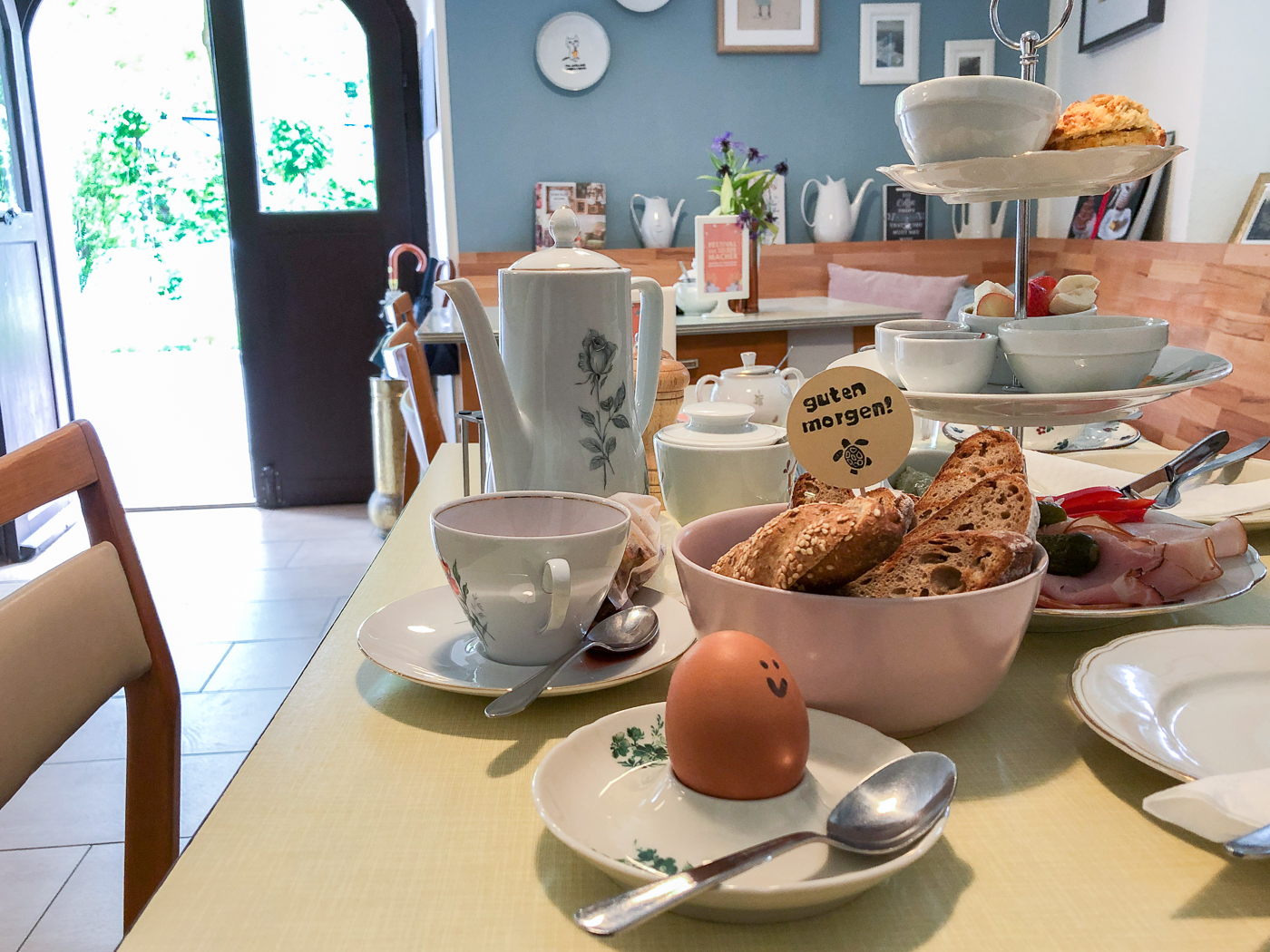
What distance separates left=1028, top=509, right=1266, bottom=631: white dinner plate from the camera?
0.64m

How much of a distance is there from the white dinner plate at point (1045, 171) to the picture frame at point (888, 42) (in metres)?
3.65

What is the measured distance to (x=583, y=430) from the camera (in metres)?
0.85

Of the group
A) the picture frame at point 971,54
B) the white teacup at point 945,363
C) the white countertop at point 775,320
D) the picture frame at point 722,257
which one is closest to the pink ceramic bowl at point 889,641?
the white teacup at point 945,363

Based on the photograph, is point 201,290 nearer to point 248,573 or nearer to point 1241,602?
point 248,573

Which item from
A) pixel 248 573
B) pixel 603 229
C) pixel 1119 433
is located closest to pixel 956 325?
pixel 1119 433

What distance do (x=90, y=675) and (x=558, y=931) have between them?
0.50 metres

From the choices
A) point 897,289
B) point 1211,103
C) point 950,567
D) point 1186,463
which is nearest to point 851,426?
point 950,567

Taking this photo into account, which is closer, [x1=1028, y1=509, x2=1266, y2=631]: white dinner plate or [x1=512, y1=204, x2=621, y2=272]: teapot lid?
[x1=1028, y1=509, x2=1266, y2=631]: white dinner plate

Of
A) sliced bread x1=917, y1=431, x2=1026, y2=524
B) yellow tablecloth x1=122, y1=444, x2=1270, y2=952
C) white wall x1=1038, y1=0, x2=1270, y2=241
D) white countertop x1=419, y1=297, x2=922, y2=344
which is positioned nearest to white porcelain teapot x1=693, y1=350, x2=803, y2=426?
sliced bread x1=917, y1=431, x2=1026, y2=524

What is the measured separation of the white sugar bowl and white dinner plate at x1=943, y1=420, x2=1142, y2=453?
0.46 metres

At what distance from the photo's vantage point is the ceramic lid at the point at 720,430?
36.7 inches

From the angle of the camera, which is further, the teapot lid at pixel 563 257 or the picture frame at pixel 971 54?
the picture frame at pixel 971 54

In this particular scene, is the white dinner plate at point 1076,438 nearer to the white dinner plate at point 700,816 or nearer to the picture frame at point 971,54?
the white dinner plate at point 700,816

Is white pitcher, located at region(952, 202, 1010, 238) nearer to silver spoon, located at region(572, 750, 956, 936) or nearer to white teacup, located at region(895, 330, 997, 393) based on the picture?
white teacup, located at region(895, 330, 997, 393)
